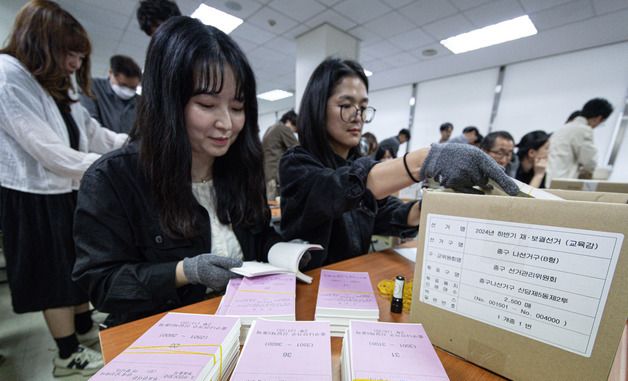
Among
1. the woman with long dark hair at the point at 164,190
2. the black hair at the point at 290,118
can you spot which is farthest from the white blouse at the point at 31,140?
the black hair at the point at 290,118

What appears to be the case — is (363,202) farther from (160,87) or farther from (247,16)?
(247,16)

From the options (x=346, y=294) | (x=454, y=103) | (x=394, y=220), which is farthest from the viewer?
(x=454, y=103)

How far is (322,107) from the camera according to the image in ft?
2.95

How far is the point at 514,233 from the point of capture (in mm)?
353

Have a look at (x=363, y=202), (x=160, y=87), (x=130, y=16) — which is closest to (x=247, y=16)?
(x=130, y=16)

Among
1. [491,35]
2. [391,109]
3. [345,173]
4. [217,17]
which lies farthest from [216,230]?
[391,109]

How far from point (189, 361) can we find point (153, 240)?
0.43 m

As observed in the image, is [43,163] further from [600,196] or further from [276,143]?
[600,196]

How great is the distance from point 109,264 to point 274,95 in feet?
22.7

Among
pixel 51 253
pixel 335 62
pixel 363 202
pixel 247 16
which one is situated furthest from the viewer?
pixel 247 16

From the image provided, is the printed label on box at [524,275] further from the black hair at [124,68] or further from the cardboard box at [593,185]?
the black hair at [124,68]

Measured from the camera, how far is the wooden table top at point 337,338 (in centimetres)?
40

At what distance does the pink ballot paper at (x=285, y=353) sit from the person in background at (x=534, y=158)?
8.80 ft

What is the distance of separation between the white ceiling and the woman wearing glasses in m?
2.41
